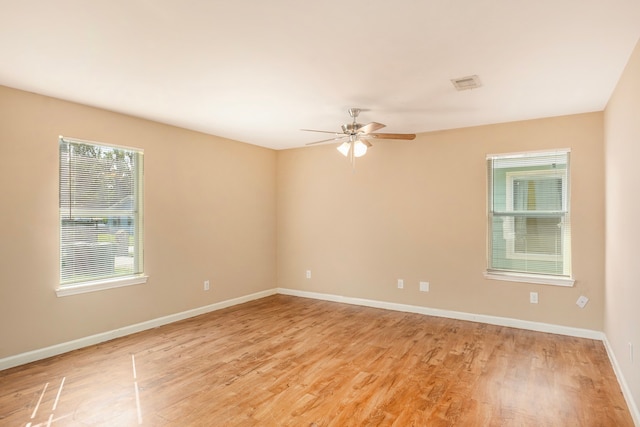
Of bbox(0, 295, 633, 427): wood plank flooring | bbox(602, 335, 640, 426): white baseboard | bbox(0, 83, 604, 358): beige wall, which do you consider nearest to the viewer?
bbox(602, 335, 640, 426): white baseboard

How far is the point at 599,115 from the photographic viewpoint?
393 centimetres

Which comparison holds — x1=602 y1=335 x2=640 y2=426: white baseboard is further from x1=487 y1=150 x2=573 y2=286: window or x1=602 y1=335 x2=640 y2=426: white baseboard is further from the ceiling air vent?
the ceiling air vent

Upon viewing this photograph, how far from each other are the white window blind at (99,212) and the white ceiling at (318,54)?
579mm

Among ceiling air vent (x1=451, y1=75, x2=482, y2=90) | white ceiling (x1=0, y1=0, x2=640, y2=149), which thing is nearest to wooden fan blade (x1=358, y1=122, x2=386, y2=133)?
white ceiling (x1=0, y1=0, x2=640, y2=149)

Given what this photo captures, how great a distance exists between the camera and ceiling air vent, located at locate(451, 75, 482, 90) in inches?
117

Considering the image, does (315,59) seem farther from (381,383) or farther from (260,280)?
(260,280)

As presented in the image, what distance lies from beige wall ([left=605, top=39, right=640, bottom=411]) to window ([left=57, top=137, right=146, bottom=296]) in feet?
15.1

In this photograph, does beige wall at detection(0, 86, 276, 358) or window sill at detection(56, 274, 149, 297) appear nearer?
beige wall at detection(0, 86, 276, 358)

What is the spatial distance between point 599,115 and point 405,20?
3.14m

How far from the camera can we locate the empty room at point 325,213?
2.36 meters

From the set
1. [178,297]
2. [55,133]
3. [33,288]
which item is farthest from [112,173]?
[178,297]

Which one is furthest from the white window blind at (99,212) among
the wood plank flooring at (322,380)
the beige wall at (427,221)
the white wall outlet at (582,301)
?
the white wall outlet at (582,301)

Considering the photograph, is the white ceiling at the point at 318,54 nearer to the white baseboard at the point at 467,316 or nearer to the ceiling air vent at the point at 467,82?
the ceiling air vent at the point at 467,82

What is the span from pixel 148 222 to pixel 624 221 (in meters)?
4.69
